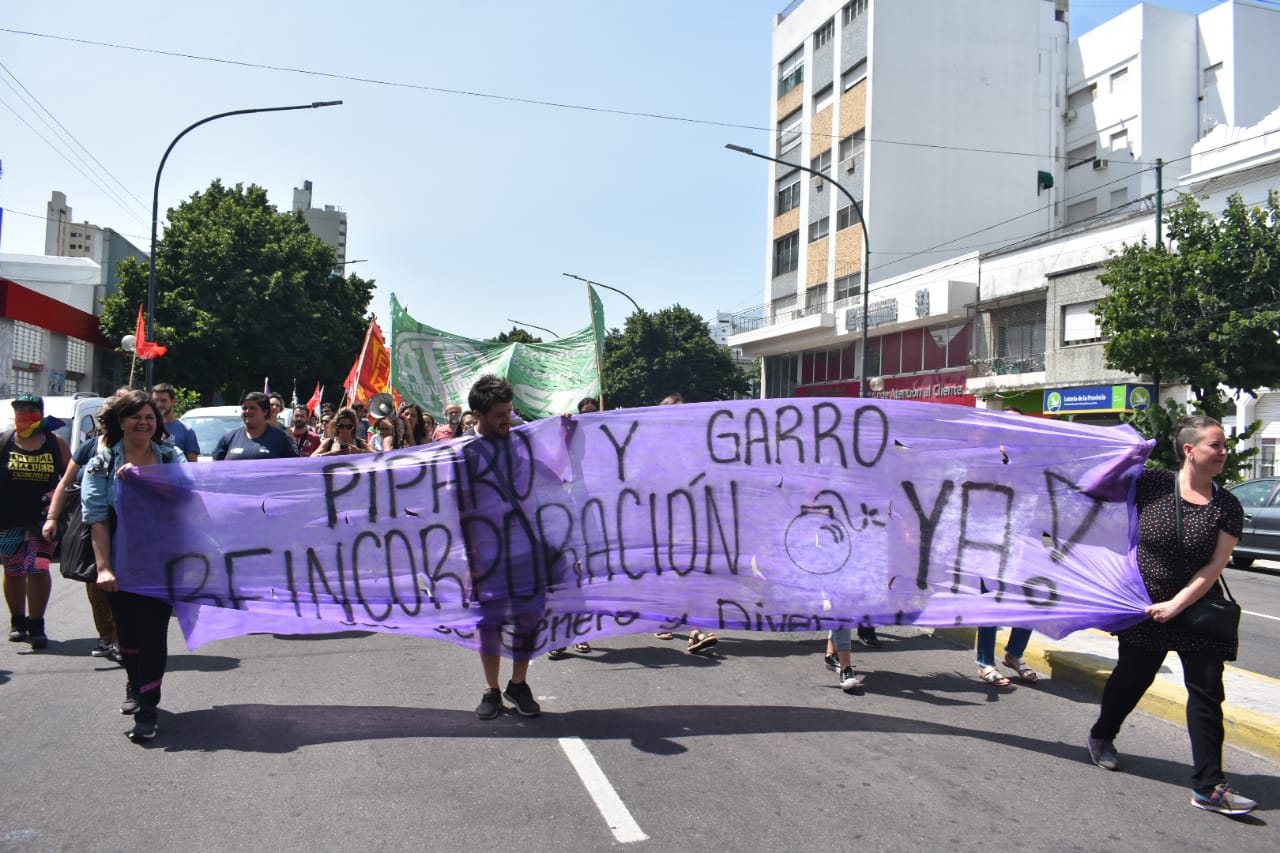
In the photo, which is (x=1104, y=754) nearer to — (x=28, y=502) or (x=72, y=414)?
(x=28, y=502)

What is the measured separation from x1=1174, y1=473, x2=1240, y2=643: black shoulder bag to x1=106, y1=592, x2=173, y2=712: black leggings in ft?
16.0

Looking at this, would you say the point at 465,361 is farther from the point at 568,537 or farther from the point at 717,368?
the point at 717,368

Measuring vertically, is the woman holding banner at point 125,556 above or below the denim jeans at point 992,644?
above

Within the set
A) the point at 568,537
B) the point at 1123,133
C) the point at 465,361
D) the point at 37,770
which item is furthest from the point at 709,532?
the point at 1123,133

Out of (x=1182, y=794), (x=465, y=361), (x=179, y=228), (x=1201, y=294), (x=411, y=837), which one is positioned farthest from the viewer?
(x=179, y=228)

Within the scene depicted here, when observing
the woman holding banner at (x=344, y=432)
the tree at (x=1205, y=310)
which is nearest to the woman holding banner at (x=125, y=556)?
the woman holding banner at (x=344, y=432)

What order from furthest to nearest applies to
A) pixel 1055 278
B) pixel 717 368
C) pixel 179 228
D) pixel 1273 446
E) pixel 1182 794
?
pixel 717 368
pixel 179 228
pixel 1055 278
pixel 1273 446
pixel 1182 794

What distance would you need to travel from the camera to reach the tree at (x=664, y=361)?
5266 centimetres

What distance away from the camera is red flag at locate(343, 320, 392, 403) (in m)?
18.2

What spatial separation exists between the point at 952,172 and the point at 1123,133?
748 centimetres

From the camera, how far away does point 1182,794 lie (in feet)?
14.0

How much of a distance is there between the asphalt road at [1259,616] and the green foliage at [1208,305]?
4257 mm

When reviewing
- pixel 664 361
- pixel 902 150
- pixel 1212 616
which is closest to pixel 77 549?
pixel 1212 616

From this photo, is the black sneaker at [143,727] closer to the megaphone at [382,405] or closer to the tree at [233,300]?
the megaphone at [382,405]
